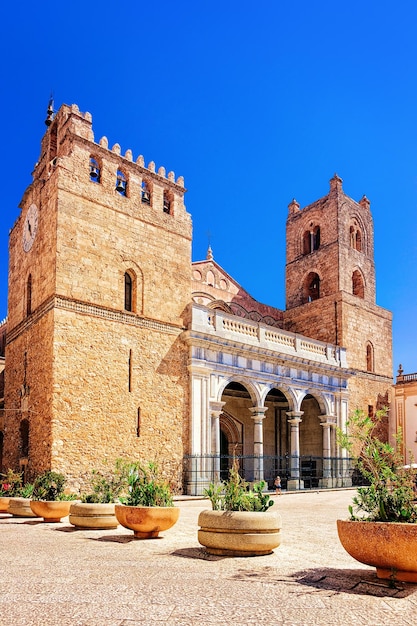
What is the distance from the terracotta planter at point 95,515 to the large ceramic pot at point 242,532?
3466mm

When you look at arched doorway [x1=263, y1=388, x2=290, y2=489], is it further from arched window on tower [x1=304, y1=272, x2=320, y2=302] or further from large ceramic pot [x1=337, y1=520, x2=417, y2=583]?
large ceramic pot [x1=337, y1=520, x2=417, y2=583]

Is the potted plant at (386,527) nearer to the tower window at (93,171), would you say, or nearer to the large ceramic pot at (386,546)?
the large ceramic pot at (386,546)

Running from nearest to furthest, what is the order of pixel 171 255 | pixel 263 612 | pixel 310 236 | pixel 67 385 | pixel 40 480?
pixel 263 612 < pixel 40 480 < pixel 67 385 < pixel 171 255 < pixel 310 236

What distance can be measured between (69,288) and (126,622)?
13.5 meters

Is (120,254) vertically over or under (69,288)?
over

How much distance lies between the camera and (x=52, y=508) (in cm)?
1138

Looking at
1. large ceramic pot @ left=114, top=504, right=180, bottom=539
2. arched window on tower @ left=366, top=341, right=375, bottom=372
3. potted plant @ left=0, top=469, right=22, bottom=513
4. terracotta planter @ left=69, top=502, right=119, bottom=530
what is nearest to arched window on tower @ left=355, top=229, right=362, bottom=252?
arched window on tower @ left=366, top=341, right=375, bottom=372

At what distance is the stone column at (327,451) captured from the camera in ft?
81.5

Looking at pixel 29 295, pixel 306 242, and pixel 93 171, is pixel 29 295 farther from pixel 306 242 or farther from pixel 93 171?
pixel 306 242

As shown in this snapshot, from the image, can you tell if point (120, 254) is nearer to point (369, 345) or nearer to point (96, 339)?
point (96, 339)

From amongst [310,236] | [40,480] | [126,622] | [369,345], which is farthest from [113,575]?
[310,236]

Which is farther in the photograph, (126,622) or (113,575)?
(113,575)

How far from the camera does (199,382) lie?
1991 cm

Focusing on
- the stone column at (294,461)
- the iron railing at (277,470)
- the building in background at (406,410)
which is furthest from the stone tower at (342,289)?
the stone column at (294,461)
